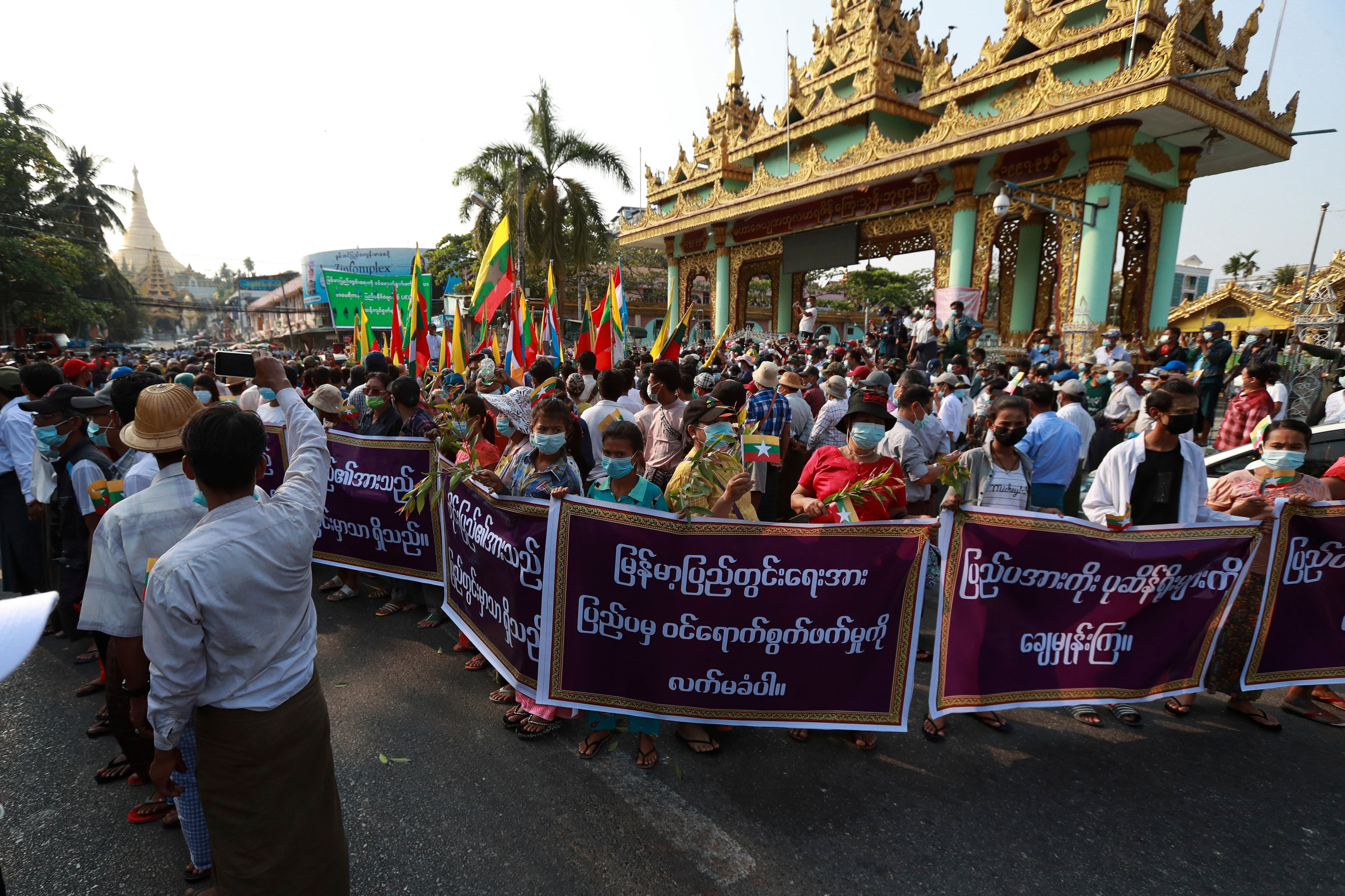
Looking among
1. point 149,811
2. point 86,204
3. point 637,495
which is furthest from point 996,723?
point 86,204

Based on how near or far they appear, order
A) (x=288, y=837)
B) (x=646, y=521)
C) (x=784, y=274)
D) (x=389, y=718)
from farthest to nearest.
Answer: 1. (x=784, y=274)
2. (x=389, y=718)
3. (x=646, y=521)
4. (x=288, y=837)

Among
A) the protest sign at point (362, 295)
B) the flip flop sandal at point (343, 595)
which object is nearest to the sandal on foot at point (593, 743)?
the flip flop sandal at point (343, 595)

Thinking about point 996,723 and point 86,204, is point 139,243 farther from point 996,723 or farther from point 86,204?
point 996,723

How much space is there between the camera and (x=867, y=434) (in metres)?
3.44

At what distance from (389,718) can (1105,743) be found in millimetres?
3857

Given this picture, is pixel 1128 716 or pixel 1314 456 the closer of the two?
pixel 1128 716

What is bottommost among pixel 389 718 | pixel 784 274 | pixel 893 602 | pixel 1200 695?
pixel 389 718

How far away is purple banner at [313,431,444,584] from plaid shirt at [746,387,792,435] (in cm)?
280

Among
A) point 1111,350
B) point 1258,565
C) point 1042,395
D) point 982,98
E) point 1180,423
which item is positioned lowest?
point 1258,565

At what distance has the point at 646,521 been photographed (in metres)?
2.89

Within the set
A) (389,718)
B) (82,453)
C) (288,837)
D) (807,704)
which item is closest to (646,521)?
(807,704)

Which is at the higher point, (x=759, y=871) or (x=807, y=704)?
(x=807, y=704)

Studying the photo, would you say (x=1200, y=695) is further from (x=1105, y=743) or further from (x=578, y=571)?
(x=578, y=571)

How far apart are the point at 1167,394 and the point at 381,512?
5.05 meters
